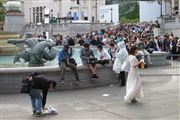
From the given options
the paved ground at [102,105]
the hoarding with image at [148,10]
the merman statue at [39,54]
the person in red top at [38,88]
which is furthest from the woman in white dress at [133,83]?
the hoarding with image at [148,10]

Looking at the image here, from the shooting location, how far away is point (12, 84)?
48.6ft

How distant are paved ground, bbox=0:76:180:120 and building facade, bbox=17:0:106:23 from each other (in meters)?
77.7

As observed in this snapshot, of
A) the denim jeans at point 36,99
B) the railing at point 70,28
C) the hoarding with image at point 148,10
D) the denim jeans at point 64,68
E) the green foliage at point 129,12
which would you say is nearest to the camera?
the denim jeans at point 36,99

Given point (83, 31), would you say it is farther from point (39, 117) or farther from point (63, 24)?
point (39, 117)

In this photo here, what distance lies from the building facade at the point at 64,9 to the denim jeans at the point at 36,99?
8132 centimetres

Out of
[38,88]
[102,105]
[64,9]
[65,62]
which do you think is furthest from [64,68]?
[64,9]

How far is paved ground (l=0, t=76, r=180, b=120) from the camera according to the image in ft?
36.3

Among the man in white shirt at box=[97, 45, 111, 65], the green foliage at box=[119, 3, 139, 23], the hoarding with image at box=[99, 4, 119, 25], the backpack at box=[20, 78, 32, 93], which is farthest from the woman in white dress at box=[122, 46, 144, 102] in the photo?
the green foliage at box=[119, 3, 139, 23]

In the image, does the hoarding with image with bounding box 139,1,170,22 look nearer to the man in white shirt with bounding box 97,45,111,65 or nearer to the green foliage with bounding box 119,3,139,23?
the green foliage with bounding box 119,3,139,23

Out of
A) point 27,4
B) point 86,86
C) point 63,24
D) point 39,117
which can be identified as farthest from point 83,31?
point 27,4

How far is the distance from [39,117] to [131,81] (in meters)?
3.06

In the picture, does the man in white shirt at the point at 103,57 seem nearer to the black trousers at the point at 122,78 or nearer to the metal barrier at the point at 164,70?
the black trousers at the point at 122,78

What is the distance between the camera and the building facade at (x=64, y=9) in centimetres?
10331

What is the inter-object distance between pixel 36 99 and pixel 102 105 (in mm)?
2116
